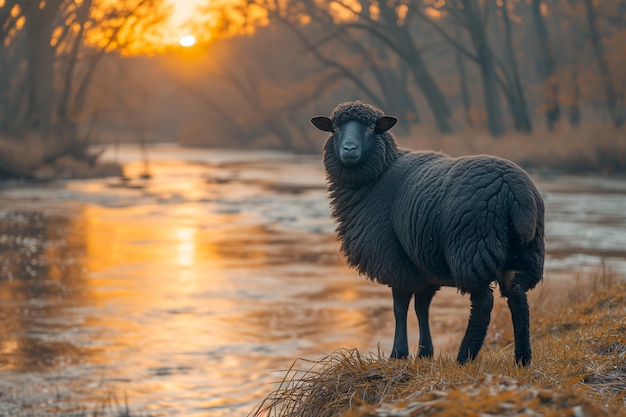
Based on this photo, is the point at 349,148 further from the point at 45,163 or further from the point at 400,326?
the point at 45,163

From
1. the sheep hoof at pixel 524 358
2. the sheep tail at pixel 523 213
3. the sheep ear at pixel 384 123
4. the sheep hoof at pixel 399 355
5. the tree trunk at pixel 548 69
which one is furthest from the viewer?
the tree trunk at pixel 548 69

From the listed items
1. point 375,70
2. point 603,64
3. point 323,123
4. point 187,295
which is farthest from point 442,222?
point 375,70

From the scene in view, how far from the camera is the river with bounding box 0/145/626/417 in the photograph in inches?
356

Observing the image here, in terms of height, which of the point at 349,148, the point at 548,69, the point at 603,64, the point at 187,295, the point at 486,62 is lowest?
the point at 187,295

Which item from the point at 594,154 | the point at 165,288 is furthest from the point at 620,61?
the point at 165,288

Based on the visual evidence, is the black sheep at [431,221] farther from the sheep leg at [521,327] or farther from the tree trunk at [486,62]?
the tree trunk at [486,62]

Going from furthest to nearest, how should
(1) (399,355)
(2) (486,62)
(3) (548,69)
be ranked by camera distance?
(3) (548,69) < (2) (486,62) < (1) (399,355)

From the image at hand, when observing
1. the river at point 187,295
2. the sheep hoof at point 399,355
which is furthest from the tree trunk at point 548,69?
the sheep hoof at point 399,355

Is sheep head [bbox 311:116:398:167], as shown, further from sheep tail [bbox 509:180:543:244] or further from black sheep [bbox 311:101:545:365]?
sheep tail [bbox 509:180:543:244]

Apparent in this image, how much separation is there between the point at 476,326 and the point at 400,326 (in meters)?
0.77

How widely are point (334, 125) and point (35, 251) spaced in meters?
11.2

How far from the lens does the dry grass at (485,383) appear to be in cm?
409

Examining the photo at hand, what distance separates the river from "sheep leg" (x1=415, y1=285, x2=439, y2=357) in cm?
154

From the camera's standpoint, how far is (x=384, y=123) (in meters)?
7.02
